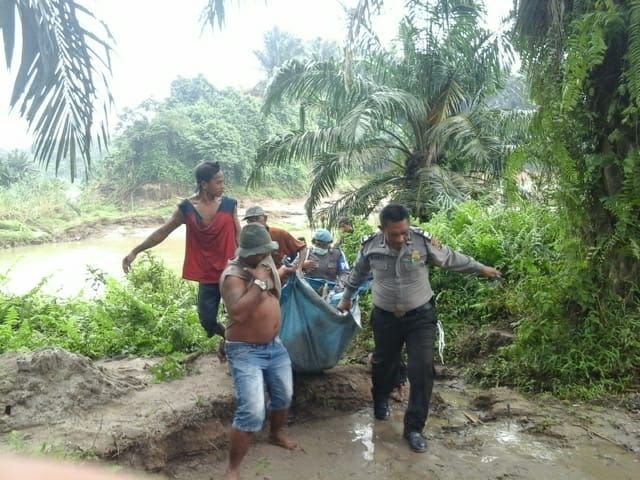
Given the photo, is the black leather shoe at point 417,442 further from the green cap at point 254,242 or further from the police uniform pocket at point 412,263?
the green cap at point 254,242

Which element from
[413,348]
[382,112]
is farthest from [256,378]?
[382,112]

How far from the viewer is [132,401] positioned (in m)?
4.07

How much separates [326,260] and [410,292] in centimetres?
200

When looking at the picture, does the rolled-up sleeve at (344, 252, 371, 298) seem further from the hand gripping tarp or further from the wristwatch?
the wristwatch

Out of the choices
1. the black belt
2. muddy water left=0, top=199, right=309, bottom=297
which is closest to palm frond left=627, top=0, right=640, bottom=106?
the black belt

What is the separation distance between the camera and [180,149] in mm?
29969

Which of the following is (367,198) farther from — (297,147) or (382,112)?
(382,112)

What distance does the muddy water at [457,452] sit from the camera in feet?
11.9

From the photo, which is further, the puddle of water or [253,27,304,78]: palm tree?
[253,27,304,78]: palm tree

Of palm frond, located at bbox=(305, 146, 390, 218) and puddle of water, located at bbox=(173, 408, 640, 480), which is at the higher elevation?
palm frond, located at bbox=(305, 146, 390, 218)

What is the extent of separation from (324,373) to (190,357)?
3.93ft

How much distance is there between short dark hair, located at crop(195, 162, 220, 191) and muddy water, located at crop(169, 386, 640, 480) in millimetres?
1865

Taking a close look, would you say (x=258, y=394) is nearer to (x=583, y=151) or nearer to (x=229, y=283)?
(x=229, y=283)

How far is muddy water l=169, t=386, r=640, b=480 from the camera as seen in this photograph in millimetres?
3631
